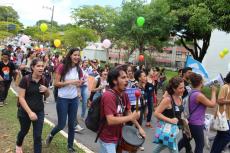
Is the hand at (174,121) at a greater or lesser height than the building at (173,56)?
greater

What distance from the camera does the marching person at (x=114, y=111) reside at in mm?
3617

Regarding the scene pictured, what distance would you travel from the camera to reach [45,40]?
60781mm

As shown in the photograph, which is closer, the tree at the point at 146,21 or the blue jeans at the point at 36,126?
the blue jeans at the point at 36,126

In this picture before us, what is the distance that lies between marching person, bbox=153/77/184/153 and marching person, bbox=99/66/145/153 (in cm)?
99

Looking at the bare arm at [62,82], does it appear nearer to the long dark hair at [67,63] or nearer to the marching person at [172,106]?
the long dark hair at [67,63]

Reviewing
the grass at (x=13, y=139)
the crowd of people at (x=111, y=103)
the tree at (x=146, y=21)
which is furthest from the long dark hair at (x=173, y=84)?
the tree at (x=146, y=21)

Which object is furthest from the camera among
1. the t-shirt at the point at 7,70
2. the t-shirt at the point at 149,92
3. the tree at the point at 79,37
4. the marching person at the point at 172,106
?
the tree at the point at 79,37

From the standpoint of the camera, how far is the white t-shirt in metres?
5.75

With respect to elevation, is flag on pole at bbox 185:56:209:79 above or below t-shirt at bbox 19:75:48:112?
above

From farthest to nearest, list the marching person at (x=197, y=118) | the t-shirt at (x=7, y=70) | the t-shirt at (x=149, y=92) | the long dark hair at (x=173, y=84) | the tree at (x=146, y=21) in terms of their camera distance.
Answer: the tree at (x=146, y=21), the t-shirt at (x=7, y=70), the t-shirt at (x=149, y=92), the marching person at (x=197, y=118), the long dark hair at (x=173, y=84)

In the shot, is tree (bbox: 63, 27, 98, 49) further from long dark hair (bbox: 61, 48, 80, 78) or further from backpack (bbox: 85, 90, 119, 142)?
backpack (bbox: 85, 90, 119, 142)

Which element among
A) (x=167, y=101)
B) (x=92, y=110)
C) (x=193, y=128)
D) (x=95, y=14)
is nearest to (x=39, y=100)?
(x=92, y=110)

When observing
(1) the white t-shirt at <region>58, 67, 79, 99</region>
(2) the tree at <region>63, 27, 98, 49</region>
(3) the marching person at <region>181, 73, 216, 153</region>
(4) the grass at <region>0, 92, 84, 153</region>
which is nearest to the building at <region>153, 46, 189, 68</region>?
(2) the tree at <region>63, 27, 98, 49</region>

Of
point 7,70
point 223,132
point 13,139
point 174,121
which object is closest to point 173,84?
point 174,121
